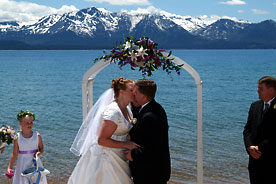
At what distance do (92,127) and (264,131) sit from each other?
2255 millimetres

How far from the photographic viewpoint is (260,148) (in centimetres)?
556

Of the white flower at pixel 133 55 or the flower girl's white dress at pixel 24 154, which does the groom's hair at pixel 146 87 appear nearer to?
the white flower at pixel 133 55

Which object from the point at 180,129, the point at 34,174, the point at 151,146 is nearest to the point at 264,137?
the point at 151,146

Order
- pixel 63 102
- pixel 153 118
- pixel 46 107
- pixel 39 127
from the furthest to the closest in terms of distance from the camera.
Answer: pixel 63 102, pixel 46 107, pixel 39 127, pixel 153 118

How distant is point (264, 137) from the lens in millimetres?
5605

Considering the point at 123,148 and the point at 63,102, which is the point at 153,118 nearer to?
the point at 123,148

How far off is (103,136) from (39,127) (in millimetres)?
13996

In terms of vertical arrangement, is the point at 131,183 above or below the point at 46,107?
above

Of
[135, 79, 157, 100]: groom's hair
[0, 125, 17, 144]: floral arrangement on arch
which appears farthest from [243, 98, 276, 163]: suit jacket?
[0, 125, 17, 144]: floral arrangement on arch

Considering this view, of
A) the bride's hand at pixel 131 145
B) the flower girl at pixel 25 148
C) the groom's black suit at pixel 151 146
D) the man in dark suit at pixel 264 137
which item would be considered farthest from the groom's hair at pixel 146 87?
the flower girl at pixel 25 148

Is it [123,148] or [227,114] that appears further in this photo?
[227,114]

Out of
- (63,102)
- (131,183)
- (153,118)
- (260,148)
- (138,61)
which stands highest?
(138,61)

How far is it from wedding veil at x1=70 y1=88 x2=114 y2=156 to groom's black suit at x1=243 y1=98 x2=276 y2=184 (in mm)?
1977

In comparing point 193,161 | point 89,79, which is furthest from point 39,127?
point 89,79
